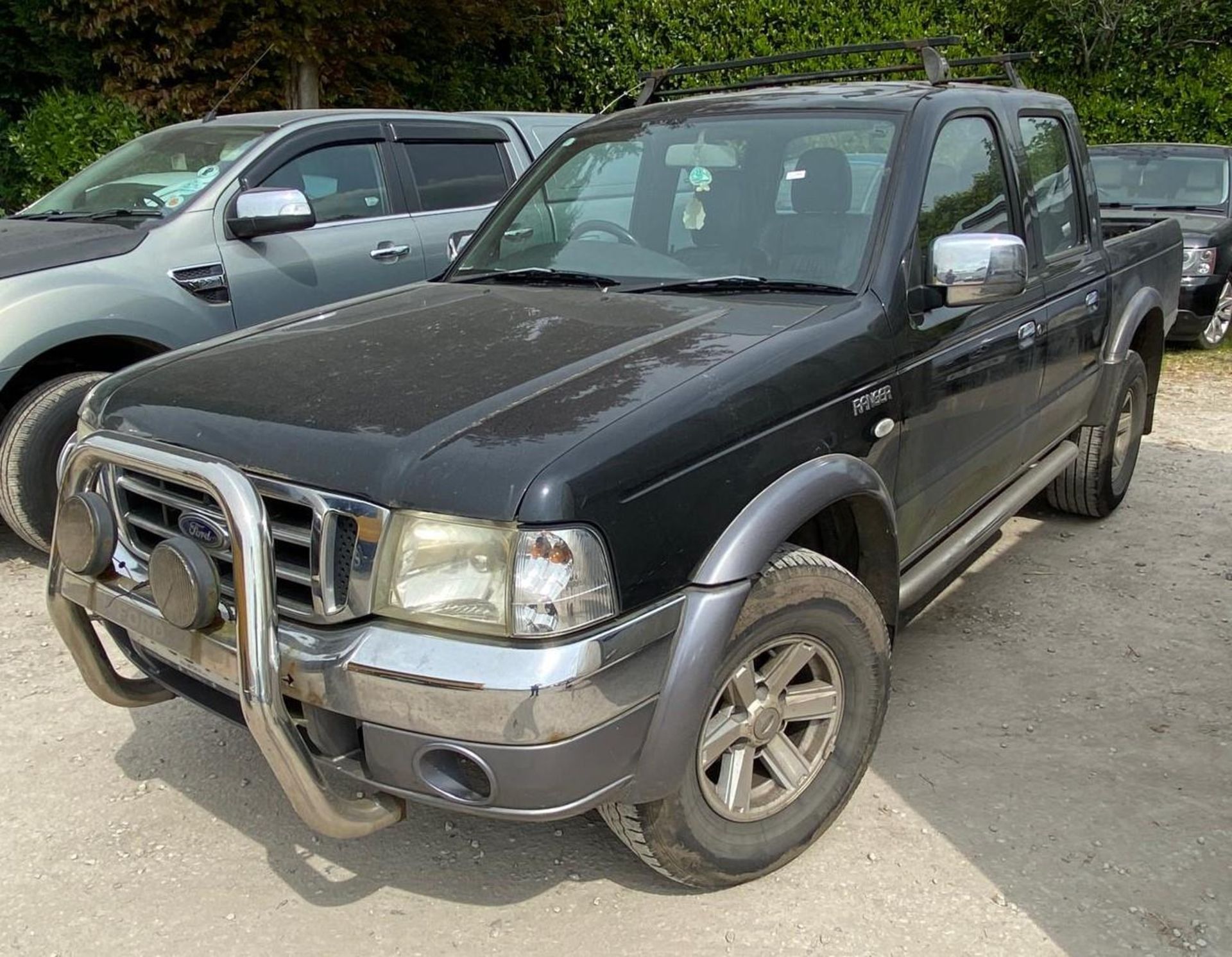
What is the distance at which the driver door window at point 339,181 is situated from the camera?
18.3 ft

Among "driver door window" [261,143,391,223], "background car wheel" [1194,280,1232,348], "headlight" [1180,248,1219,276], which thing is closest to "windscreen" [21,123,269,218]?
"driver door window" [261,143,391,223]

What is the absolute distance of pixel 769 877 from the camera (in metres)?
2.77

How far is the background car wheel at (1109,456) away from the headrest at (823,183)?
85.1 inches

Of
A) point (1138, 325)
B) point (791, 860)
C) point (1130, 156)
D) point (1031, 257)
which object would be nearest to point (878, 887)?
point (791, 860)

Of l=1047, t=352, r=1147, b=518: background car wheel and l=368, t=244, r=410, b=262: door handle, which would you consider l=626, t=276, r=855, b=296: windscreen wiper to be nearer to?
l=1047, t=352, r=1147, b=518: background car wheel

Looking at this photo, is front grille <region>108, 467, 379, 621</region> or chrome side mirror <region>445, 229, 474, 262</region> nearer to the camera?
front grille <region>108, 467, 379, 621</region>

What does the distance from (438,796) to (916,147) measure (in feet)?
7.64

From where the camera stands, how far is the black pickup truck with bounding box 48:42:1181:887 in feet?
7.07

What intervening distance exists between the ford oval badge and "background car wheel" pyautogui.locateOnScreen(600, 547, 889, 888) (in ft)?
3.44

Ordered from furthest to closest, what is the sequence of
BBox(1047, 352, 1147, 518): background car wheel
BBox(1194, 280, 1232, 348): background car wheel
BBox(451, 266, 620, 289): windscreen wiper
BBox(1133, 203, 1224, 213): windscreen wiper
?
1. BBox(1133, 203, 1224, 213): windscreen wiper
2. BBox(1194, 280, 1232, 348): background car wheel
3. BBox(1047, 352, 1147, 518): background car wheel
4. BBox(451, 266, 620, 289): windscreen wiper

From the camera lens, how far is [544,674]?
6.81ft

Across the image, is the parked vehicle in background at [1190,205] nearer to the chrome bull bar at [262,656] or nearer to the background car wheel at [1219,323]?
the background car wheel at [1219,323]

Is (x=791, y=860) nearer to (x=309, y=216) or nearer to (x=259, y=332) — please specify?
(x=259, y=332)

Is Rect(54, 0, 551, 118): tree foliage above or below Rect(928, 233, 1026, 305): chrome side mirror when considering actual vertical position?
above
